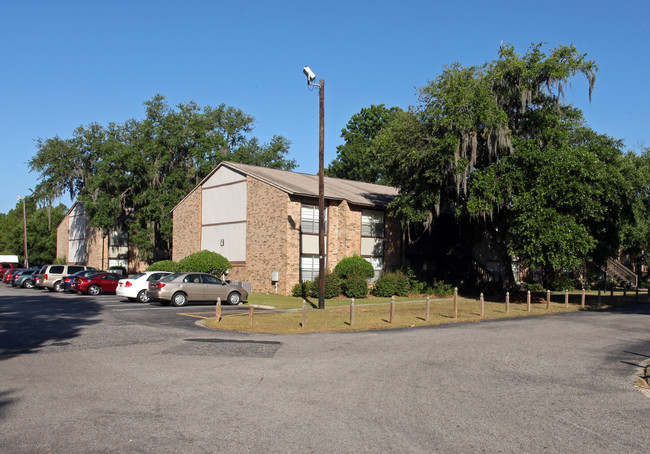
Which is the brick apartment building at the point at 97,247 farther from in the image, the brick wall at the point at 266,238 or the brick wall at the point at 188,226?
the brick wall at the point at 266,238

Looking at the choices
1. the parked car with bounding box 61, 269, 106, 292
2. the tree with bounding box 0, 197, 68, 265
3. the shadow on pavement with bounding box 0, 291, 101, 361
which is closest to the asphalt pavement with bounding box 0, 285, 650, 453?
the shadow on pavement with bounding box 0, 291, 101, 361

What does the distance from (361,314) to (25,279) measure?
93.7 feet

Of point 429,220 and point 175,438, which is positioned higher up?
point 429,220

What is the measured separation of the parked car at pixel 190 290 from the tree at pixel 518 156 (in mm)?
10608

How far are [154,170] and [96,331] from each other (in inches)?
1371

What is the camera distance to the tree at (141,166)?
47.8 meters

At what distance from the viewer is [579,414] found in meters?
7.20

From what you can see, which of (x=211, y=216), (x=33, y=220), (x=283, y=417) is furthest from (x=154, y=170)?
(x=283, y=417)

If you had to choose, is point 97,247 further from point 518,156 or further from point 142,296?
point 518,156

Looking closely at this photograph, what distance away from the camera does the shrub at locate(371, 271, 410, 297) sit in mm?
31531

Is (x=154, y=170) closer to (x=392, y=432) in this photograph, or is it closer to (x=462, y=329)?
(x=462, y=329)

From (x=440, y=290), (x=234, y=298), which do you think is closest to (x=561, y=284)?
(x=440, y=290)

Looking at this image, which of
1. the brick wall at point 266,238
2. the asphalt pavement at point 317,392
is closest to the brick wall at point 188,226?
the brick wall at point 266,238

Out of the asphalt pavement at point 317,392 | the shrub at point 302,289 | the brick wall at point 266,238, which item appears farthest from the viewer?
the brick wall at point 266,238
